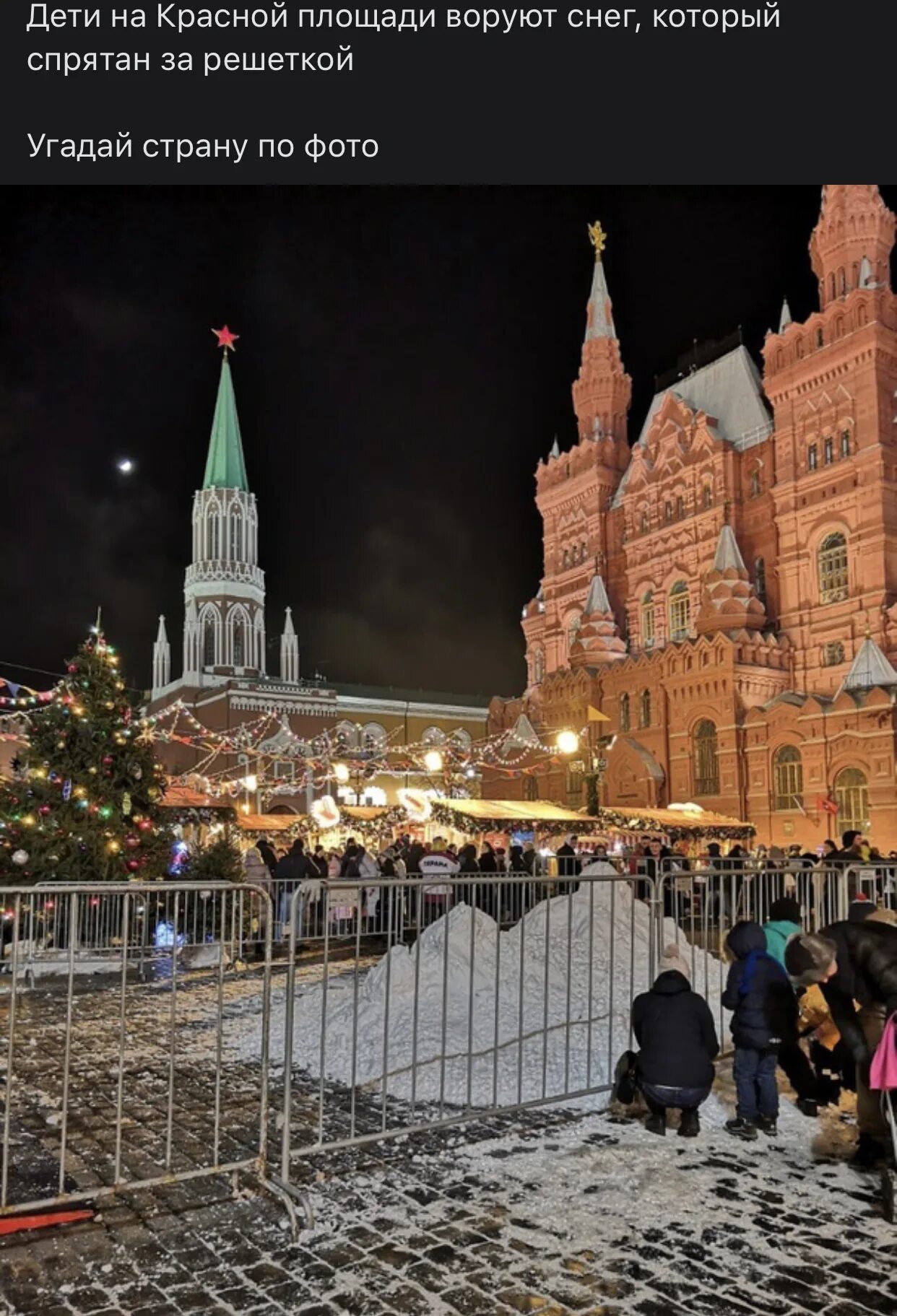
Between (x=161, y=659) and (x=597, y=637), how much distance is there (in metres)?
58.8

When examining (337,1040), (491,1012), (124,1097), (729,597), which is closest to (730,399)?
(729,597)

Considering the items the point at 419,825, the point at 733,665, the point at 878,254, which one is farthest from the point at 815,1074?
the point at 878,254

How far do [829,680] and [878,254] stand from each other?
1655 centimetres

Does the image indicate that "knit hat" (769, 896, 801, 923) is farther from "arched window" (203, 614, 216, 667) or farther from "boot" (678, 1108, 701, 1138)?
"arched window" (203, 614, 216, 667)

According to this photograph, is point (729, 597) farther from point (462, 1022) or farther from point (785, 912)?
point (462, 1022)

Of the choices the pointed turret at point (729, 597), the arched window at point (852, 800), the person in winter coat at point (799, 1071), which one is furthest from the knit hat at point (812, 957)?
the pointed turret at point (729, 597)

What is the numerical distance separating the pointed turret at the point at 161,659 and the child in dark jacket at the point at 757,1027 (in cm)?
A: 8729

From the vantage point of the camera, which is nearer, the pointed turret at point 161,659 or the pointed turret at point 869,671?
the pointed turret at point 869,671

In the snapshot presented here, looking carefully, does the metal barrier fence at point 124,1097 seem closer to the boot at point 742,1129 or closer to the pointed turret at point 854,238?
the boot at point 742,1129

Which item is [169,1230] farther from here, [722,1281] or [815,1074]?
[815,1074]

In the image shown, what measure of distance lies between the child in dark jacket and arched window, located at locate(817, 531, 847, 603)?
32.0 metres

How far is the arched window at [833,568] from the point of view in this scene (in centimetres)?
3616

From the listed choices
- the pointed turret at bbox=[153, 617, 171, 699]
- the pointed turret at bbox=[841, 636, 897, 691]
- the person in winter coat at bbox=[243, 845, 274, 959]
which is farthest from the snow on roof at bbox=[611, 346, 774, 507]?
the pointed turret at bbox=[153, 617, 171, 699]

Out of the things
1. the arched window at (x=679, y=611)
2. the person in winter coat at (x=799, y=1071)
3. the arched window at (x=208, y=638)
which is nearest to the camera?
the person in winter coat at (x=799, y=1071)
